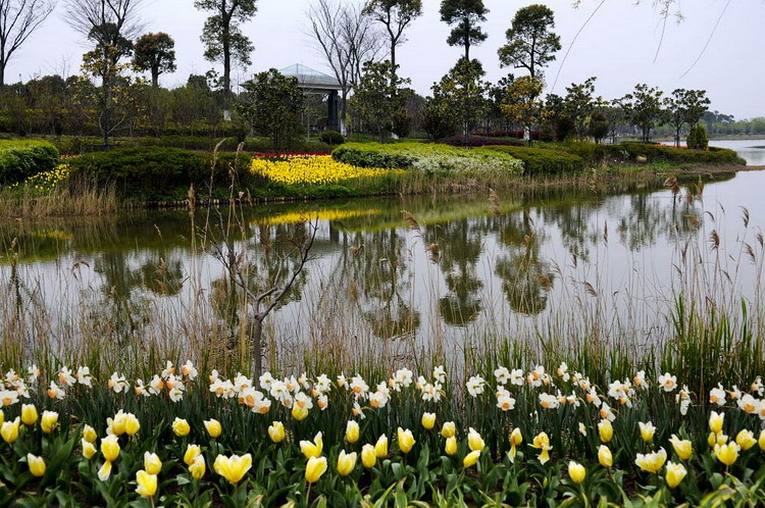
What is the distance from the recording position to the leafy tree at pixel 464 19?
1375 inches

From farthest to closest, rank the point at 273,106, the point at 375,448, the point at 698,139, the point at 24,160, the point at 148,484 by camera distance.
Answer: the point at 698,139
the point at 273,106
the point at 24,160
the point at 375,448
the point at 148,484

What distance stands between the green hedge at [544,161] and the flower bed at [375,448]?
17049 mm

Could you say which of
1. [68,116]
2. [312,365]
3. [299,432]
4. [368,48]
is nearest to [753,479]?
[299,432]

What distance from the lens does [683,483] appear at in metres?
1.85

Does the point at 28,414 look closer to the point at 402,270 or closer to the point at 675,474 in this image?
the point at 675,474

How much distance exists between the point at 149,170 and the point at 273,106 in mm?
8141

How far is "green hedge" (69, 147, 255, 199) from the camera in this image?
11516mm

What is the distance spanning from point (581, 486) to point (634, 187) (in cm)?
1733

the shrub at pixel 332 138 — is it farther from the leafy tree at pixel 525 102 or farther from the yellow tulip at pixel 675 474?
the yellow tulip at pixel 675 474

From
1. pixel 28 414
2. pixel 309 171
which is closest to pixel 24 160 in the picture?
pixel 309 171

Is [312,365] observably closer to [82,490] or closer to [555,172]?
[82,490]

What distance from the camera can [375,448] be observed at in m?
1.95

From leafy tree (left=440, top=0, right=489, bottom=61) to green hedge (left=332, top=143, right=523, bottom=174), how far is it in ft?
59.4

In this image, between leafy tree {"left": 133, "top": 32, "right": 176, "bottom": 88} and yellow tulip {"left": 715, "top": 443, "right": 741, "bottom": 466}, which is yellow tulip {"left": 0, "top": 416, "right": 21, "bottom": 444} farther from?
leafy tree {"left": 133, "top": 32, "right": 176, "bottom": 88}
